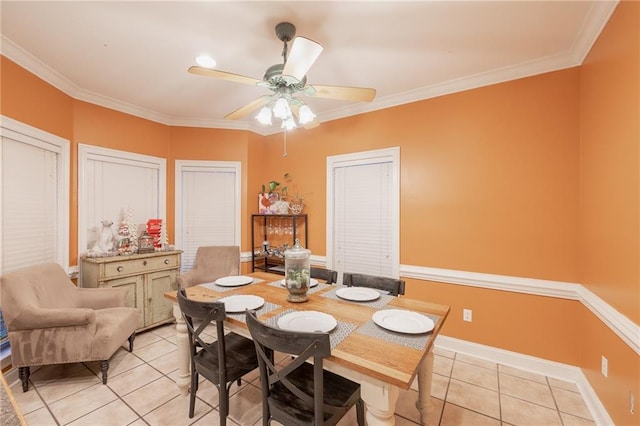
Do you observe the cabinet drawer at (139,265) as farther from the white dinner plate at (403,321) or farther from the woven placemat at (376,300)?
the white dinner plate at (403,321)

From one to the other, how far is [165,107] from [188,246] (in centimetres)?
190

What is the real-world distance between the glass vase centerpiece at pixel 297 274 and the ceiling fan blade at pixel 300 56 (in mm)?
1106

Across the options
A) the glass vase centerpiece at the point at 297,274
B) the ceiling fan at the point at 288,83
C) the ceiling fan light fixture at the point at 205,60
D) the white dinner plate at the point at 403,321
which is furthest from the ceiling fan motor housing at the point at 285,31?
the white dinner plate at the point at 403,321

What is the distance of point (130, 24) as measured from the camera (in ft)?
6.32

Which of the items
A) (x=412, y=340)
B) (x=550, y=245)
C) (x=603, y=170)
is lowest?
(x=412, y=340)

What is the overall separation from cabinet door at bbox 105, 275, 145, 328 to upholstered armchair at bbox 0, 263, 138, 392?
526 mm

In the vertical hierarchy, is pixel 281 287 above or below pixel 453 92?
below

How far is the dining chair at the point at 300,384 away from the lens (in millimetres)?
1153

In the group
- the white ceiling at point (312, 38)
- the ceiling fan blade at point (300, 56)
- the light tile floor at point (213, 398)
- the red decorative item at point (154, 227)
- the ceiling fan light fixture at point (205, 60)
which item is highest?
the white ceiling at point (312, 38)

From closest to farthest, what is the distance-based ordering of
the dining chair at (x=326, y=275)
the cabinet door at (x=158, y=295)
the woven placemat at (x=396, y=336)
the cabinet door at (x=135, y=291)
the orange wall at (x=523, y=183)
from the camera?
1. the woven placemat at (x=396, y=336)
2. the orange wall at (x=523, y=183)
3. the dining chair at (x=326, y=275)
4. the cabinet door at (x=135, y=291)
5. the cabinet door at (x=158, y=295)

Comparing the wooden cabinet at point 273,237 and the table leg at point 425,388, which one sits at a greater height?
the wooden cabinet at point 273,237

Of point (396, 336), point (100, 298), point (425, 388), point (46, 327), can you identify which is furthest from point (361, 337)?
point (100, 298)

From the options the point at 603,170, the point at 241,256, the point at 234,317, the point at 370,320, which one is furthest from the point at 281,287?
the point at 603,170

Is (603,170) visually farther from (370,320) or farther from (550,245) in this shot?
(370,320)
